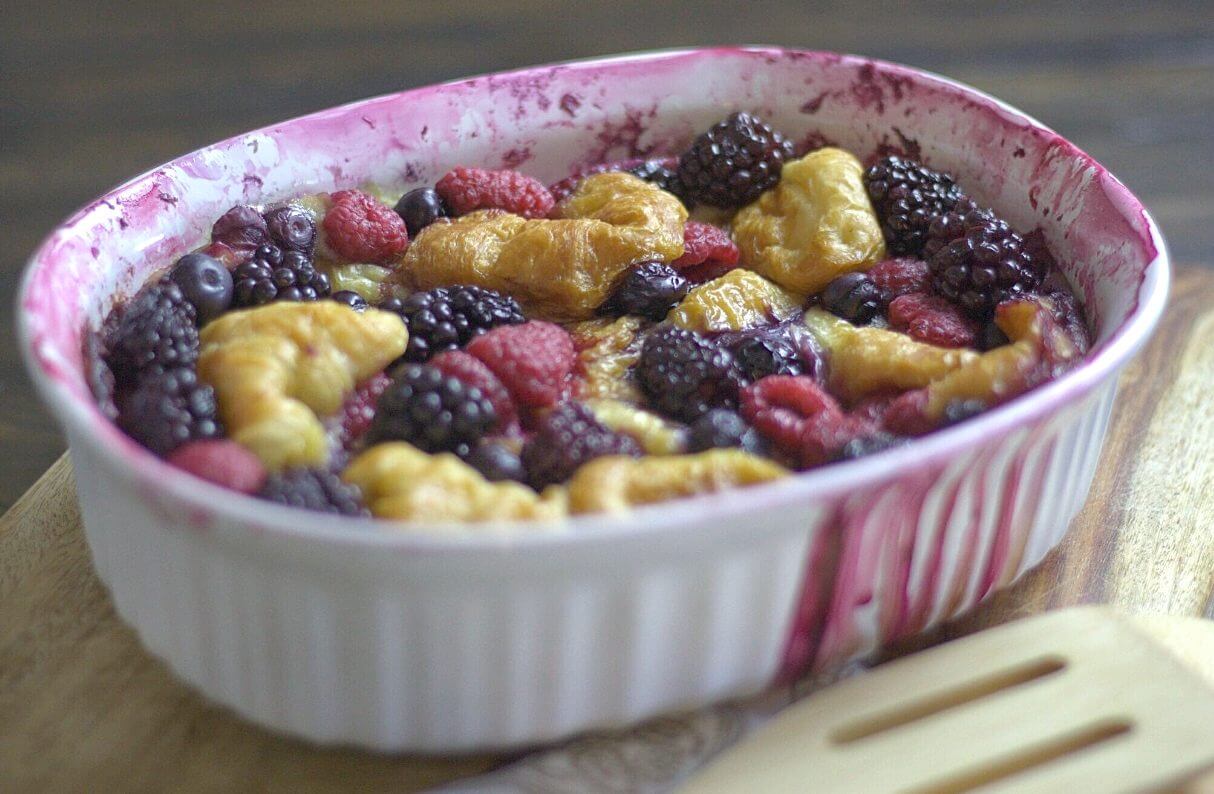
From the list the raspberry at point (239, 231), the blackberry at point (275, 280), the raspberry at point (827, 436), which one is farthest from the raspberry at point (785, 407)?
the raspberry at point (239, 231)

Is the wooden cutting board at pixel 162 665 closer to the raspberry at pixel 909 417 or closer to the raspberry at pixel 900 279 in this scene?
the raspberry at pixel 909 417

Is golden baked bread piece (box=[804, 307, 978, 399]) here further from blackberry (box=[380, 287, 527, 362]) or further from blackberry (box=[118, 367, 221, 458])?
blackberry (box=[118, 367, 221, 458])

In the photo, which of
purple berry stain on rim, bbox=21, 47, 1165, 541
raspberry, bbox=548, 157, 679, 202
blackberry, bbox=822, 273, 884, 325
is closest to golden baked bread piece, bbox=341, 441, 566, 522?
purple berry stain on rim, bbox=21, 47, 1165, 541

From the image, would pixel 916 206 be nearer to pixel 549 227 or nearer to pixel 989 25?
pixel 549 227

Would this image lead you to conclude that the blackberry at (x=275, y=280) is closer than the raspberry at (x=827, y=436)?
No

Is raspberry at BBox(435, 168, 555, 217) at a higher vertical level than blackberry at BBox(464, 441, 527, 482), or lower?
higher

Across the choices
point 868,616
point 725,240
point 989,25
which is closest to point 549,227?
point 725,240
